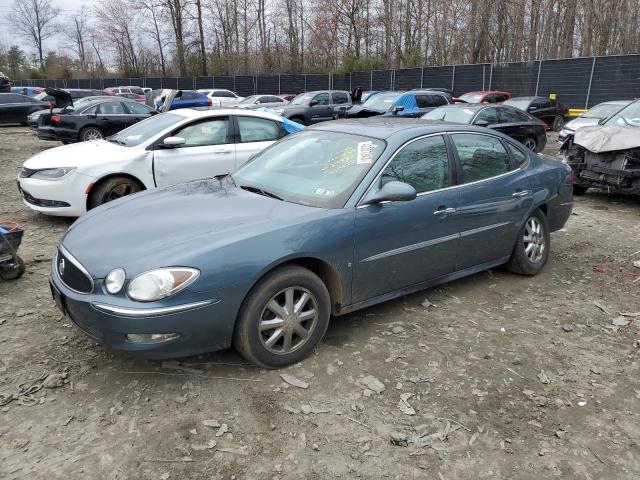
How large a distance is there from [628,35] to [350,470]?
3563 centimetres

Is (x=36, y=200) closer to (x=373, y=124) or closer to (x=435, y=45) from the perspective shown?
(x=373, y=124)

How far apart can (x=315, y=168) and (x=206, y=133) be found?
11.9 ft

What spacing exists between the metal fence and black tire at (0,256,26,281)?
2350 cm

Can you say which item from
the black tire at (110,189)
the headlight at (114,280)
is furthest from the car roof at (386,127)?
the black tire at (110,189)

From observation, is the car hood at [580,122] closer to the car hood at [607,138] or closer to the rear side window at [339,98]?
the car hood at [607,138]

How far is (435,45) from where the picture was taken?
125 ft

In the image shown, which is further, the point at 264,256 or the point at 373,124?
the point at 373,124

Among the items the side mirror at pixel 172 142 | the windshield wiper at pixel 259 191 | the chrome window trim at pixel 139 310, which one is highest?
the side mirror at pixel 172 142

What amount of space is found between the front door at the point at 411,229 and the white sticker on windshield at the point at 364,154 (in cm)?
16

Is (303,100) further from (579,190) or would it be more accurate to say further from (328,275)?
(328,275)

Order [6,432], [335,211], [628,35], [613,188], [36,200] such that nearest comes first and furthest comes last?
[6,432] < [335,211] < [36,200] < [613,188] < [628,35]

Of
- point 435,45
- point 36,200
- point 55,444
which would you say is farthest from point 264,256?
point 435,45

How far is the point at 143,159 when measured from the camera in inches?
262

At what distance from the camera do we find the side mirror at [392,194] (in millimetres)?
3566
